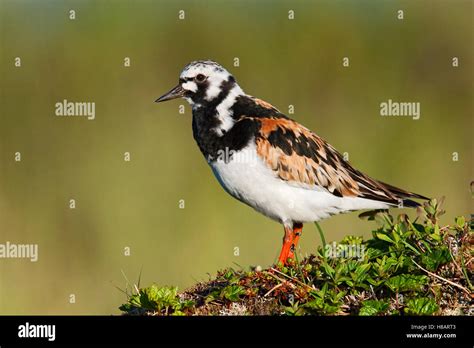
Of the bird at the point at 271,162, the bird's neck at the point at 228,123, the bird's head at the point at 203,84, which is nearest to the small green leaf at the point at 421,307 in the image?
the bird at the point at 271,162

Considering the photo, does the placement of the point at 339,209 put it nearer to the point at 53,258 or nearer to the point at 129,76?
the point at 53,258

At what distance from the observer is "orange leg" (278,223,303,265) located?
8.27 metres

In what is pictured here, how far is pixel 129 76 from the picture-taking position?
490 inches

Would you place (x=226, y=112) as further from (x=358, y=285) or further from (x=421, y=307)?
(x=421, y=307)

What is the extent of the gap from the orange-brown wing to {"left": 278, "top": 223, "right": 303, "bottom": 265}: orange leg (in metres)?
0.54

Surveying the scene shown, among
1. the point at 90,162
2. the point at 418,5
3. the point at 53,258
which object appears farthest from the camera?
the point at 418,5

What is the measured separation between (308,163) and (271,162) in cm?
43

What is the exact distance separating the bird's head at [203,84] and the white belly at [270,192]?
32.3 inches

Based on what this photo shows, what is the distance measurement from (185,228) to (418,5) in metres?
5.48

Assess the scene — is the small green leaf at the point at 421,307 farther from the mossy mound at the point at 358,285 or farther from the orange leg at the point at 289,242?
the orange leg at the point at 289,242

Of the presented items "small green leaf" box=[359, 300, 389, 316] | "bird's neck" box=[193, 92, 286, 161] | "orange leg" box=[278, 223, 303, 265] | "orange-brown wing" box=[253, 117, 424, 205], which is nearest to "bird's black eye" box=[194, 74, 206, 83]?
"bird's neck" box=[193, 92, 286, 161]

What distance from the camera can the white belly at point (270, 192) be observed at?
818 cm

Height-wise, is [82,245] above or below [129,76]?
below
